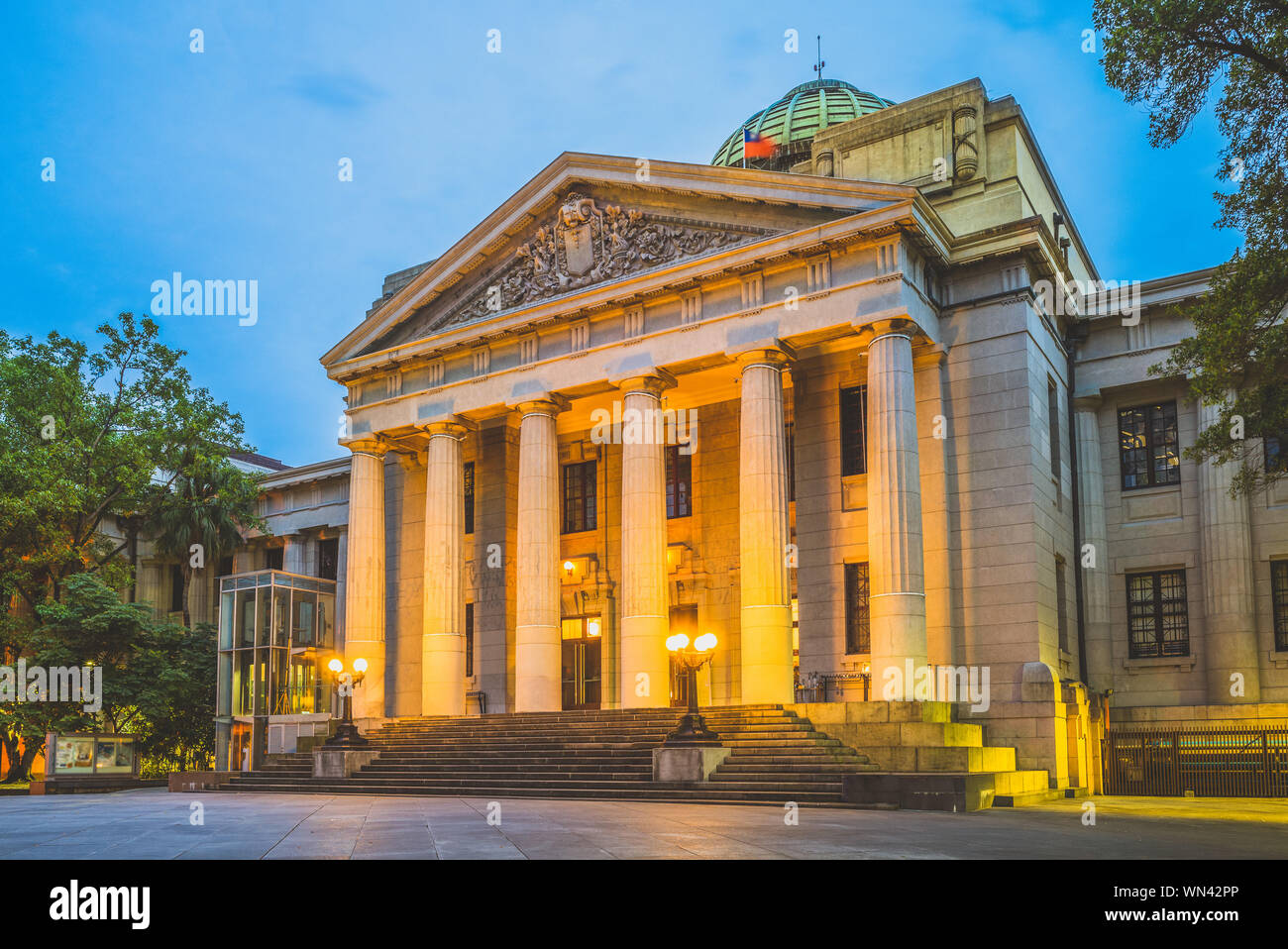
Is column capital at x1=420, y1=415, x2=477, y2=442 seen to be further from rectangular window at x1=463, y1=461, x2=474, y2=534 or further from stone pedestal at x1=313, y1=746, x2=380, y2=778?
stone pedestal at x1=313, y1=746, x2=380, y2=778

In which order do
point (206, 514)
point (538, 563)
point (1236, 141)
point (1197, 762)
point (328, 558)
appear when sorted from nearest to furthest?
point (1236, 141)
point (1197, 762)
point (538, 563)
point (206, 514)
point (328, 558)

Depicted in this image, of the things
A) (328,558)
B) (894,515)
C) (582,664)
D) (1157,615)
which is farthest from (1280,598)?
(328,558)

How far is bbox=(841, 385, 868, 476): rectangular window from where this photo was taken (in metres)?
32.6

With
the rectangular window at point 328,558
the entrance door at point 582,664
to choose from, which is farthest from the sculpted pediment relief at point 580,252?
the rectangular window at point 328,558

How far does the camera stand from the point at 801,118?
4894 cm

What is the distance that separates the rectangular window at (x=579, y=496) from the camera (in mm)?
39281

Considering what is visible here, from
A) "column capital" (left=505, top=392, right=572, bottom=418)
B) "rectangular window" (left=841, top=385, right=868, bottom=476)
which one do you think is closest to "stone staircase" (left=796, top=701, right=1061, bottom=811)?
"rectangular window" (left=841, top=385, right=868, bottom=476)

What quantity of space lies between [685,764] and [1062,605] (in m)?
13.8

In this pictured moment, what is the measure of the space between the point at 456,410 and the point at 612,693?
33.2 ft

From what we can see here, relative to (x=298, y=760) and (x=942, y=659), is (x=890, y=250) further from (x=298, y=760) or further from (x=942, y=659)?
(x=298, y=760)

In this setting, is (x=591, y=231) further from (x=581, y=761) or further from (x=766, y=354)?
(x=581, y=761)

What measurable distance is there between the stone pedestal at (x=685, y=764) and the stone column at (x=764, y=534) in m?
4.45
